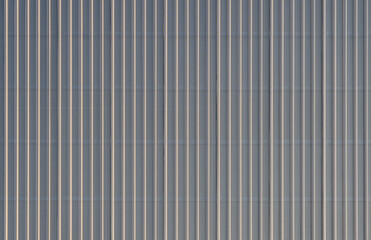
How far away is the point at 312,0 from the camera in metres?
7.02

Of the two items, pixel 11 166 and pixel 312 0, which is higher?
pixel 312 0

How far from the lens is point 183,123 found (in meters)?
6.98

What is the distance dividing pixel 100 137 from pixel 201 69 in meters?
1.91

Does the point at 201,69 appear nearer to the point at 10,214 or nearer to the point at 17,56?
the point at 17,56

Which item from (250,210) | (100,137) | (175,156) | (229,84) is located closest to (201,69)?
(229,84)

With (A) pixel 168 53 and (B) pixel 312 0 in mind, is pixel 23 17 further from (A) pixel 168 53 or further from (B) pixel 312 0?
(B) pixel 312 0

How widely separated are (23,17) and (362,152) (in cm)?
575

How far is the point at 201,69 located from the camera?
6977 mm

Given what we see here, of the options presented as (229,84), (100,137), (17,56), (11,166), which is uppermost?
(17,56)

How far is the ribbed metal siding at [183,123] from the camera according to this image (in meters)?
6.96

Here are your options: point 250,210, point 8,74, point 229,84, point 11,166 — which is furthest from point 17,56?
point 250,210

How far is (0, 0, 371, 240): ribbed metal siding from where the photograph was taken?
696 centimetres

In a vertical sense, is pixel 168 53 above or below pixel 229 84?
above

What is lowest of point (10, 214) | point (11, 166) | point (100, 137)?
point (10, 214)
